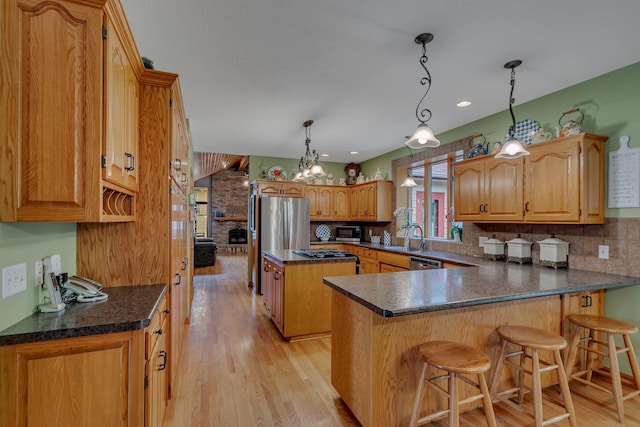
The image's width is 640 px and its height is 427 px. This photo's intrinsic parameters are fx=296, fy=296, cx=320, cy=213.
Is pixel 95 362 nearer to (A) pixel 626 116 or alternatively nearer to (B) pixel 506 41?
(B) pixel 506 41

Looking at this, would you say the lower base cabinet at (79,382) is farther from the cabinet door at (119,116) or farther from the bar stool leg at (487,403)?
the bar stool leg at (487,403)

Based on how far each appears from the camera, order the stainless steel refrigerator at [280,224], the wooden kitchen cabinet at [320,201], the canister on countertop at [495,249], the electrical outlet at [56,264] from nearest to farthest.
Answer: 1. the electrical outlet at [56,264]
2. the canister on countertop at [495,249]
3. the stainless steel refrigerator at [280,224]
4. the wooden kitchen cabinet at [320,201]

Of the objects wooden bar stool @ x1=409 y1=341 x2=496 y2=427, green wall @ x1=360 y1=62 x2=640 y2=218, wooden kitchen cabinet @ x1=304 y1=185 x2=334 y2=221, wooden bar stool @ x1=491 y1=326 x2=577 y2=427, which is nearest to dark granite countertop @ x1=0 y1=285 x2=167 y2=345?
wooden bar stool @ x1=409 y1=341 x2=496 y2=427

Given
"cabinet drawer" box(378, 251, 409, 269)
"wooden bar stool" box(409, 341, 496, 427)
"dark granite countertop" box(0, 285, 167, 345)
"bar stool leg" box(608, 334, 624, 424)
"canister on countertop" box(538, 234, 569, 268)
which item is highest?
"canister on countertop" box(538, 234, 569, 268)

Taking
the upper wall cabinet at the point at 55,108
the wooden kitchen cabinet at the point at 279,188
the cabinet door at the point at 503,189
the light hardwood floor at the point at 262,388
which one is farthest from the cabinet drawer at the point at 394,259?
the upper wall cabinet at the point at 55,108

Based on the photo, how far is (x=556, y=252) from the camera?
2.76m

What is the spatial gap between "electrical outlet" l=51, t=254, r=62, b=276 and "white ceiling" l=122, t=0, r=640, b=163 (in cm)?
150

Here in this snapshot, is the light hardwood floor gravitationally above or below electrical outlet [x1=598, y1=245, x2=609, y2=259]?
below

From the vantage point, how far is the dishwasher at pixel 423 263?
3.55 metres

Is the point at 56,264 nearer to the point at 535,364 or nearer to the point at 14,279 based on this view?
the point at 14,279

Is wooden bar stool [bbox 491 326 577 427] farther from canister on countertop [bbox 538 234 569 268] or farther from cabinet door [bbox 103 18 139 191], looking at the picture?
cabinet door [bbox 103 18 139 191]

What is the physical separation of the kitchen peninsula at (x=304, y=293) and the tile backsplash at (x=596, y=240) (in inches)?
74.4

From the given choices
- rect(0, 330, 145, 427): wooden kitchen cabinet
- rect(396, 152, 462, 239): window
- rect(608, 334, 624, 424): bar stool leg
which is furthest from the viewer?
rect(396, 152, 462, 239): window

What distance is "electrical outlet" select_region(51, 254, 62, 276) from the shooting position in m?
1.49
